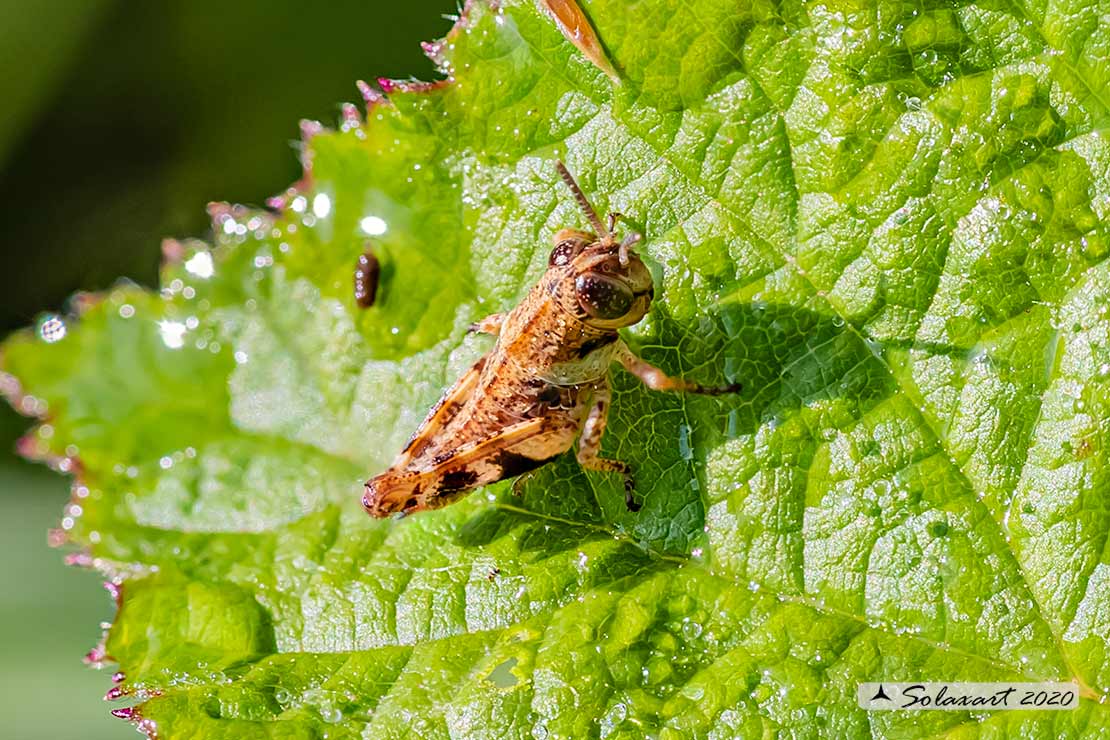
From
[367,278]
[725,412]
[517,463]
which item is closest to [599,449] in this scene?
[517,463]

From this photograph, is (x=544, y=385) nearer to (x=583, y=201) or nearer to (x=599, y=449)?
(x=599, y=449)

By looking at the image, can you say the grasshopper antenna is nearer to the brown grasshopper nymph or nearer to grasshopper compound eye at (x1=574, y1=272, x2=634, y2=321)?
the brown grasshopper nymph

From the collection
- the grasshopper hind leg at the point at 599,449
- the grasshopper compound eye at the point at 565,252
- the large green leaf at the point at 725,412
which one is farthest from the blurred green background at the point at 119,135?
the grasshopper hind leg at the point at 599,449

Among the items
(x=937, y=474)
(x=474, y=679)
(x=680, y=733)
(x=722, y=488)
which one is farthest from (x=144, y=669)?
(x=937, y=474)

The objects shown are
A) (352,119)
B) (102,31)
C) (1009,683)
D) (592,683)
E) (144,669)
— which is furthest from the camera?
(102,31)

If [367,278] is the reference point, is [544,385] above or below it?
below

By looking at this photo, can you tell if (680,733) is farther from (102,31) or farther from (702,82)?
(102,31)
